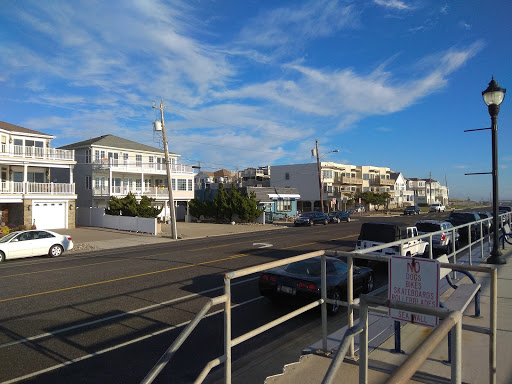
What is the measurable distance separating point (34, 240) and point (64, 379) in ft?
51.6

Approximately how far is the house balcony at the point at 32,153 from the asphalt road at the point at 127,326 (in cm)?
2430

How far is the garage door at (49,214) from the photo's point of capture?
112ft

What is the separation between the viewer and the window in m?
54.5

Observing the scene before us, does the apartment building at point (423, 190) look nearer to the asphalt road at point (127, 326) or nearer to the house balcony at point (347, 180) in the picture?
the house balcony at point (347, 180)

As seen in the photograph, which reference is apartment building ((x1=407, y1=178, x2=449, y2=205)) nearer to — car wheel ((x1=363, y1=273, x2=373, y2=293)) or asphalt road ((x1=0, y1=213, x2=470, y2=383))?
car wheel ((x1=363, y1=273, x2=373, y2=293))

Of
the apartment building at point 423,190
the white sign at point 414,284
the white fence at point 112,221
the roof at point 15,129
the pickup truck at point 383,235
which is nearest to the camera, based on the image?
the white sign at point 414,284

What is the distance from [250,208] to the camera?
44000 mm

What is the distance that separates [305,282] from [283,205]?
155ft

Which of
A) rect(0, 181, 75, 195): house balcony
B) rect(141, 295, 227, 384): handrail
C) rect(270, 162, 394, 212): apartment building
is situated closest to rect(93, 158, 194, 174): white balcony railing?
rect(0, 181, 75, 195): house balcony

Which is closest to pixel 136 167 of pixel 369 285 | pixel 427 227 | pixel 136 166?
pixel 136 166

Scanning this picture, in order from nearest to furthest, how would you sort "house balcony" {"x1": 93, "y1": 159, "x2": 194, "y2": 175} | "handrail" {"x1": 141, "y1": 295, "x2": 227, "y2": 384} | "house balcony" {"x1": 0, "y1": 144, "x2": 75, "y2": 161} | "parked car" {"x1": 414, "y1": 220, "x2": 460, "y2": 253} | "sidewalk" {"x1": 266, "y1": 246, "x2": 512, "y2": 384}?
1. "handrail" {"x1": 141, "y1": 295, "x2": 227, "y2": 384}
2. "sidewalk" {"x1": 266, "y1": 246, "x2": 512, "y2": 384}
3. "parked car" {"x1": 414, "y1": 220, "x2": 460, "y2": 253}
4. "house balcony" {"x1": 0, "y1": 144, "x2": 75, "y2": 161}
5. "house balcony" {"x1": 93, "y1": 159, "x2": 194, "y2": 175}

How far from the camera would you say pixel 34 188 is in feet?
112

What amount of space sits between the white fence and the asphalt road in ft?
58.2

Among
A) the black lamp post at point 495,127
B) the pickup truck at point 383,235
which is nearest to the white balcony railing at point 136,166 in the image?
the pickup truck at point 383,235
